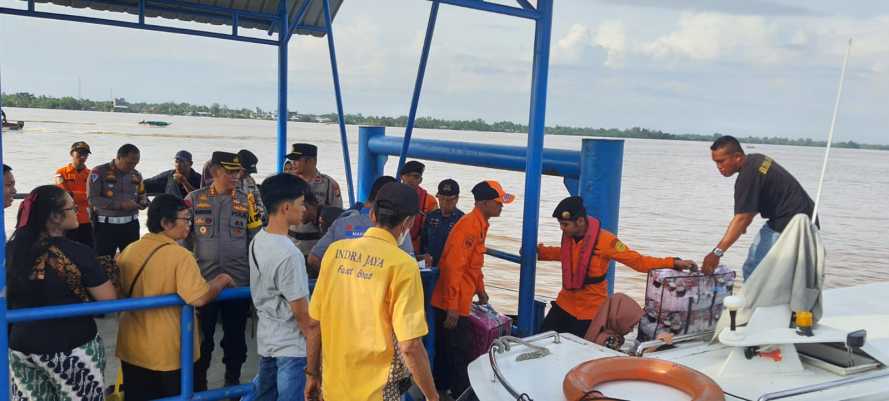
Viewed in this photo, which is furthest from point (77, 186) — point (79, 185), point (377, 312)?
point (377, 312)

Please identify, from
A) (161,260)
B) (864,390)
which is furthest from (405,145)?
(864,390)

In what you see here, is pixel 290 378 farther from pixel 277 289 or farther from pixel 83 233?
pixel 83 233

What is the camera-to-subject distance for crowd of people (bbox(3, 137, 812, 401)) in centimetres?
226

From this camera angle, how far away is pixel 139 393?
290 cm

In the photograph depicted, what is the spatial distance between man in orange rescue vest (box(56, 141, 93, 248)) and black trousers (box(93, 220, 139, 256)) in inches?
8.7

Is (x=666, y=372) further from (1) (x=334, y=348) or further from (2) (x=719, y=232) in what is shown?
(2) (x=719, y=232)

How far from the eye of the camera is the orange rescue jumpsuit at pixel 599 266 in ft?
12.3

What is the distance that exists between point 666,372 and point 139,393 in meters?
2.29

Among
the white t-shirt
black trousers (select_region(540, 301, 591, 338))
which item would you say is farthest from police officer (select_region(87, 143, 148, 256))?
black trousers (select_region(540, 301, 591, 338))

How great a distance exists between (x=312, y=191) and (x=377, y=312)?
295 centimetres

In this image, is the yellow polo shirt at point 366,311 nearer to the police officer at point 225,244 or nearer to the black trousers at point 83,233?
the police officer at point 225,244

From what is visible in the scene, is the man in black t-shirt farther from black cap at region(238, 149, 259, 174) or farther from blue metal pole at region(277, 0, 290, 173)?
blue metal pole at region(277, 0, 290, 173)

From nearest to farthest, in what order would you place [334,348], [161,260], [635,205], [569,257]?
1. [334,348]
2. [161,260]
3. [569,257]
4. [635,205]

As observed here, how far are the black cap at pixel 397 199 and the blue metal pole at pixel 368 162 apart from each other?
17.1 ft
